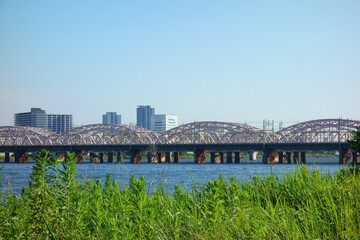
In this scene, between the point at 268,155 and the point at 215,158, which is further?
the point at 215,158

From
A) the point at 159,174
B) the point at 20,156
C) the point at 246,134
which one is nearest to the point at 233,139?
the point at 246,134

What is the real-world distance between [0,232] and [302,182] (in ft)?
24.8

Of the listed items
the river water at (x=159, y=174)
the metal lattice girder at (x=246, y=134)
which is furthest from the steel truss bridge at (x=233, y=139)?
the river water at (x=159, y=174)

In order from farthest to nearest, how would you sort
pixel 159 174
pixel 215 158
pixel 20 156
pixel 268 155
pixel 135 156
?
pixel 215 158, pixel 20 156, pixel 135 156, pixel 268 155, pixel 159 174

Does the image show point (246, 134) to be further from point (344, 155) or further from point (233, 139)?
point (344, 155)

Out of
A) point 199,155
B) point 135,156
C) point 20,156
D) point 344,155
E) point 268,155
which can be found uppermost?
point 344,155

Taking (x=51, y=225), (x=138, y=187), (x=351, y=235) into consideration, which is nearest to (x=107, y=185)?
(x=138, y=187)

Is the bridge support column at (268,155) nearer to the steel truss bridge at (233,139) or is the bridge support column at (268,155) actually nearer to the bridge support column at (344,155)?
the steel truss bridge at (233,139)

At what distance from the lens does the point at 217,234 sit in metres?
7.81

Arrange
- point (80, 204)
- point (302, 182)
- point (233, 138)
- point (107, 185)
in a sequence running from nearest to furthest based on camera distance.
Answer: point (80, 204) → point (107, 185) → point (302, 182) → point (233, 138)

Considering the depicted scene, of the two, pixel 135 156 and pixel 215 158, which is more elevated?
pixel 135 156

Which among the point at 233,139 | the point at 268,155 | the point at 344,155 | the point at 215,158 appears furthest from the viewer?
the point at 233,139

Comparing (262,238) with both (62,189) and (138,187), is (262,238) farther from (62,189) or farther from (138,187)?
(62,189)

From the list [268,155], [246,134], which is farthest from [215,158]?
[268,155]
